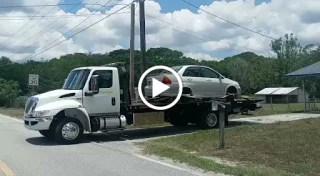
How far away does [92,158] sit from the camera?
11.2 meters

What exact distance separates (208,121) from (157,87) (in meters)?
2.67

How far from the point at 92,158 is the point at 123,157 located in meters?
0.79

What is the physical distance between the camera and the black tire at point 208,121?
1778 centimetres

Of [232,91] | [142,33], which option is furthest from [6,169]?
[142,33]

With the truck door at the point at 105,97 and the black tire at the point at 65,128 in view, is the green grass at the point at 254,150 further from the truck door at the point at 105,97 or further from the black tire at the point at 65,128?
the black tire at the point at 65,128

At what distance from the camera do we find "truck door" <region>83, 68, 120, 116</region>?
1501 cm

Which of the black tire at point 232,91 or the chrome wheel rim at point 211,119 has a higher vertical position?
the black tire at point 232,91

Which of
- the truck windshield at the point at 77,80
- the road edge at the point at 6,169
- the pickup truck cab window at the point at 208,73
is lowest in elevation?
the road edge at the point at 6,169

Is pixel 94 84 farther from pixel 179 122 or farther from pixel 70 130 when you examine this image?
pixel 179 122

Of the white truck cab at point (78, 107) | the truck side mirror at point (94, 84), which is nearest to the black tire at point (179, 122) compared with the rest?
the white truck cab at point (78, 107)

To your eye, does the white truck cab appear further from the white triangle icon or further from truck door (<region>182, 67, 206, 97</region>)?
truck door (<region>182, 67, 206, 97</region>)

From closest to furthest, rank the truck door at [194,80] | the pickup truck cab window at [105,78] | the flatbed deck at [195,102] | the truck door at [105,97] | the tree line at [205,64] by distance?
the truck door at [105,97] < the pickup truck cab window at [105,78] < the flatbed deck at [195,102] < the truck door at [194,80] < the tree line at [205,64]

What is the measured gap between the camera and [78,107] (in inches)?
577

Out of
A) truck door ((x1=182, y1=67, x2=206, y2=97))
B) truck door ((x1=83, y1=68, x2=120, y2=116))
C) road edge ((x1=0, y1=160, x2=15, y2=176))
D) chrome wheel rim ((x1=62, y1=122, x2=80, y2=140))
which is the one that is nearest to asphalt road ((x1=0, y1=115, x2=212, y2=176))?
road edge ((x1=0, y1=160, x2=15, y2=176))
